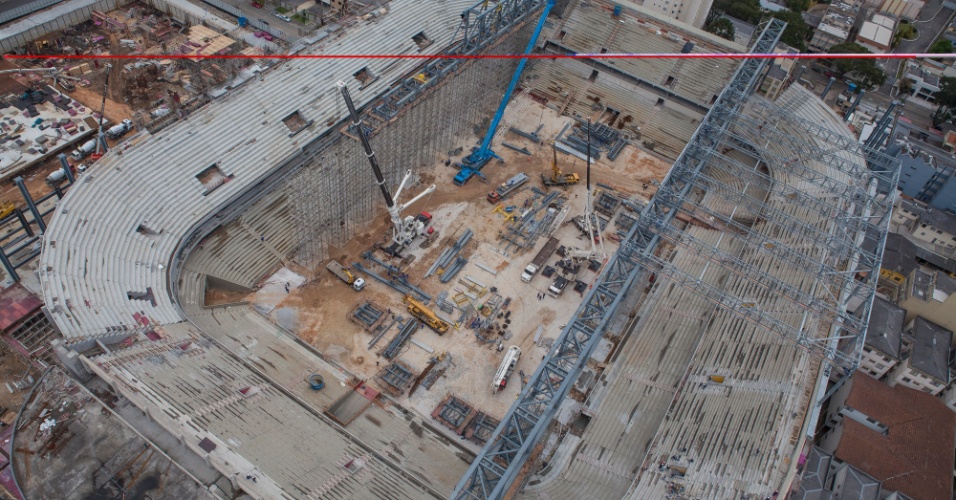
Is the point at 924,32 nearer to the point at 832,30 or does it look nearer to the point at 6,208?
the point at 832,30

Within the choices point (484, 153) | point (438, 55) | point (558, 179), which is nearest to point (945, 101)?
point (558, 179)

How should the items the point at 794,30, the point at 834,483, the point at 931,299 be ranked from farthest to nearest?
the point at 794,30 → the point at 931,299 → the point at 834,483

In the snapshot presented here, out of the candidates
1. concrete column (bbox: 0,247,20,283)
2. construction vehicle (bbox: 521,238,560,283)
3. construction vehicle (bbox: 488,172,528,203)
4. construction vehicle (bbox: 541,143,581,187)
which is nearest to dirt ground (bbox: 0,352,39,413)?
concrete column (bbox: 0,247,20,283)

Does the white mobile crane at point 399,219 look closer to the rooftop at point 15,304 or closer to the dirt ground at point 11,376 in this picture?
the rooftop at point 15,304

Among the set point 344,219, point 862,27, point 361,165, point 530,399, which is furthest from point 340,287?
point 862,27

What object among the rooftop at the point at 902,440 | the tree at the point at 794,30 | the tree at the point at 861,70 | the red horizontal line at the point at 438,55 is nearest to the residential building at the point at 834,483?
the rooftop at the point at 902,440

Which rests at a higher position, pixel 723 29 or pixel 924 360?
pixel 723 29
